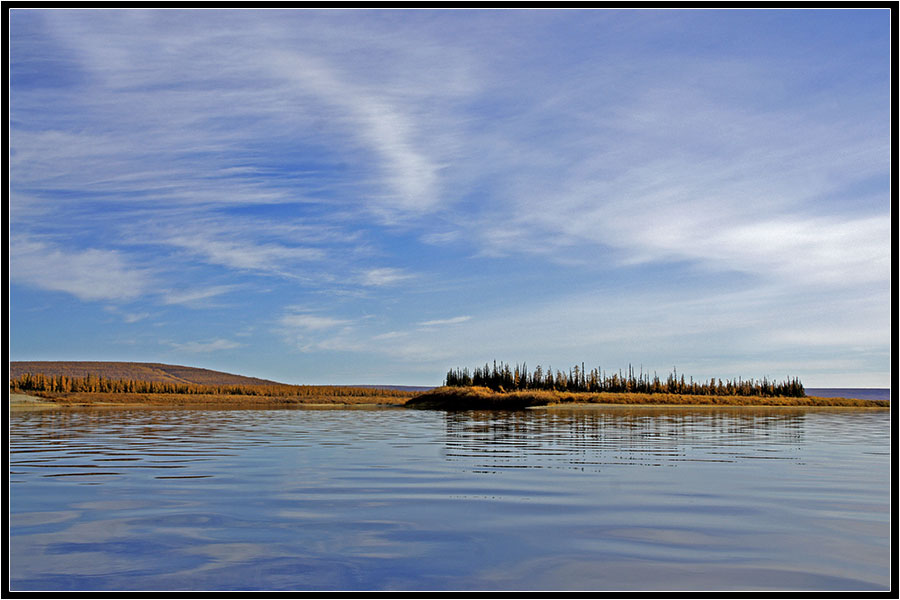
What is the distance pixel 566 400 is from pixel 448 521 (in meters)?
57.9

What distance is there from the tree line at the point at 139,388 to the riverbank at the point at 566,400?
120 ft

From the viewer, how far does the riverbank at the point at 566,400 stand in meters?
61.9

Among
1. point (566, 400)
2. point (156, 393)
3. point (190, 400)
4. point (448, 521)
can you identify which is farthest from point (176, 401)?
point (448, 521)

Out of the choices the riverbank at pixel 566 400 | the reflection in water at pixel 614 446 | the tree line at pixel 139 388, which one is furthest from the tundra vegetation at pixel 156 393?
the reflection in water at pixel 614 446

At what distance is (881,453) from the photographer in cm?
2023

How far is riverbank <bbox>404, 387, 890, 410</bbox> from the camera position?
61.9m

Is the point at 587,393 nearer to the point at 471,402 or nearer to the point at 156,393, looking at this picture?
the point at 471,402

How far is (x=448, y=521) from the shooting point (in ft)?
31.4

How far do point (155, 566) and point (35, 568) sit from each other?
3.86 ft

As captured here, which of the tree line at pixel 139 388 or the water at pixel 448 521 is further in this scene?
the tree line at pixel 139 388

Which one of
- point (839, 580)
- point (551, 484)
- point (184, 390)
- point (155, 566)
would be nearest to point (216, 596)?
point (155, 566)

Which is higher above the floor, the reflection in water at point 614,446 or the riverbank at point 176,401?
the reflection in water at point 614,446

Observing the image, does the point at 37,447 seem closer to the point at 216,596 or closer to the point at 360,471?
the point at 360,471

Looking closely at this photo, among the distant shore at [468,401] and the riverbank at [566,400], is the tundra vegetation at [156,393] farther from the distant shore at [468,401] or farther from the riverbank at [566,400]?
the riverbank at [566,400]
